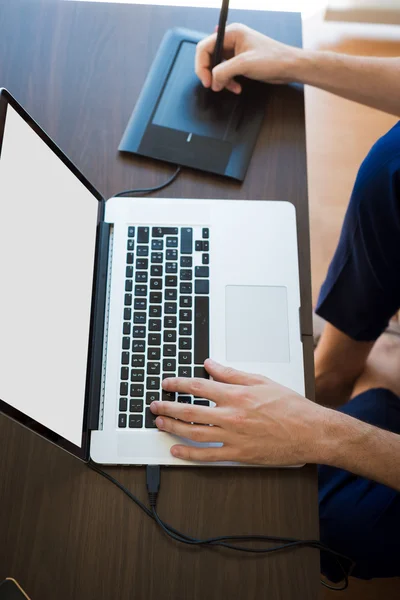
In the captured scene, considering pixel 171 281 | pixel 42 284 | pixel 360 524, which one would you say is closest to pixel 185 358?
pixel 171 281

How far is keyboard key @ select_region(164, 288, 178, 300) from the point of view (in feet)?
2.69

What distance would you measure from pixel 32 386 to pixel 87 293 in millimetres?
192

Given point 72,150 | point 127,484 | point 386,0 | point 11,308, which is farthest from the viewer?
point 386,0

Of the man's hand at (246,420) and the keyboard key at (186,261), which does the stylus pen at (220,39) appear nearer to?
the keyboard key at (186,261)

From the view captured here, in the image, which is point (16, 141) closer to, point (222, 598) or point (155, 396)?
point (155, 396)

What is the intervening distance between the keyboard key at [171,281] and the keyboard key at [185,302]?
0.08ft

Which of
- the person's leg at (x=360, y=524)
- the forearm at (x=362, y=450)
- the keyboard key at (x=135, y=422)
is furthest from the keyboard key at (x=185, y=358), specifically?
the person's leg at (x=360, y=524)

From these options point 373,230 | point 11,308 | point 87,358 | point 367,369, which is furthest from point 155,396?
point 367,369

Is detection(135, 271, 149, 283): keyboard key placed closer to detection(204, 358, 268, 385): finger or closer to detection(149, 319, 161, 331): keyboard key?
detection(149, 319, 161, 331): keyboard key

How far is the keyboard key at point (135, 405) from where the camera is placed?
0.75 metres

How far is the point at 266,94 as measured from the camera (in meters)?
0.95

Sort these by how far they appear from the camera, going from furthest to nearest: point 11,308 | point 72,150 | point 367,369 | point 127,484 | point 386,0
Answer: point 386,0
point 367,369
point 72,150
point 127,484
point 11,308

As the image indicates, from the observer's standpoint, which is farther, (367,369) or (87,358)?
(367,369)

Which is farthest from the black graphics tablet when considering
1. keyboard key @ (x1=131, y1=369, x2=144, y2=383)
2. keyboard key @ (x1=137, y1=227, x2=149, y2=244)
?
keyboard key @ (x1=131, y1=369, x2=144, y2=383)
